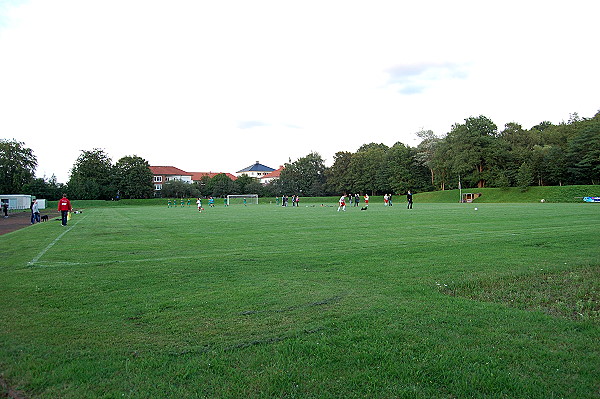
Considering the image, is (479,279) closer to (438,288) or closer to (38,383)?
(438,288)

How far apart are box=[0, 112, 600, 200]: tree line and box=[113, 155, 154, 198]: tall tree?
209mm

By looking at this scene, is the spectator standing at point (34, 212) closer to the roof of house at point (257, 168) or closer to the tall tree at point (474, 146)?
the tall tree at point (474, 146)

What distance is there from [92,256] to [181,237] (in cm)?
526

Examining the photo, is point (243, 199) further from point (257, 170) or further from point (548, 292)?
point (548, 292)

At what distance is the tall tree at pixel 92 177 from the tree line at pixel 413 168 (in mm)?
186

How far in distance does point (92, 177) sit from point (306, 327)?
99673 millimetres

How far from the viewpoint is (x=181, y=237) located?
16.9 metres

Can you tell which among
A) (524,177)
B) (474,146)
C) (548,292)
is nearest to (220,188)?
(474,146)

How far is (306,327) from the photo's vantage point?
5.20m

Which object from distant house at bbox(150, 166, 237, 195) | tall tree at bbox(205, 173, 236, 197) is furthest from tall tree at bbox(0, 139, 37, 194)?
distant house at bbox(150, 166, 237, 195)

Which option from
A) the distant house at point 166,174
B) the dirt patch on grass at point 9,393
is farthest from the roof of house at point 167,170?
the dirt patch on grass at point 9,393

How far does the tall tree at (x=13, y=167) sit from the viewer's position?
83.1m

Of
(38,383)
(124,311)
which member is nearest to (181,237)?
(124,311)

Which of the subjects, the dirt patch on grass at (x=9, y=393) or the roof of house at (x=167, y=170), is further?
the roof of house at (x=167, y=170)
